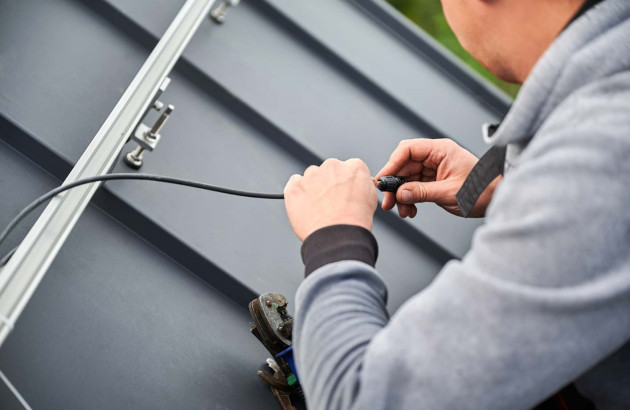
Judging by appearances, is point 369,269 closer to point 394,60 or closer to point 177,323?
point 177,323

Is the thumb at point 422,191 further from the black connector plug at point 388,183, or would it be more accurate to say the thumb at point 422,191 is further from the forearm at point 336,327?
the forearm at point 336,327

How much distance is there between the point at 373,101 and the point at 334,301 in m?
1.34

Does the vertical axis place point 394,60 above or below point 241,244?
above

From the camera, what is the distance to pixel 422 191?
106 cm

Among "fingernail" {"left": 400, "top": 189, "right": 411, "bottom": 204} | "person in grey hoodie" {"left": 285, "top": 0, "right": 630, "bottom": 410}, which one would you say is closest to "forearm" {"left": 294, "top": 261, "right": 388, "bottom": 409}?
"person in grey hoodie" {"left": 285, "top": 0, "right": 630, "bottom": 410}

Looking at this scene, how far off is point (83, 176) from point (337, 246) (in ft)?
1.93

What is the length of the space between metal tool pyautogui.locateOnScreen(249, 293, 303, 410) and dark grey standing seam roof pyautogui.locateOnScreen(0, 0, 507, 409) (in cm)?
4

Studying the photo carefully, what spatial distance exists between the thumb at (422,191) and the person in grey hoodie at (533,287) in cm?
33

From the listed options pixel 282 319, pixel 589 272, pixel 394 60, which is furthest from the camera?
pixel 394 60

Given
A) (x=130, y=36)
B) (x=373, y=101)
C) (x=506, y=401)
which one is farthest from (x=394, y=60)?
(x=506, y=401)

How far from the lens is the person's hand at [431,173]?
1062 mm

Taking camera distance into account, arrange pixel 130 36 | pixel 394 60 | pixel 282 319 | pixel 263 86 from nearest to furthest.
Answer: pixel 282 319 → pixel 130 36 → pixel 263 86 → pixel 394 60

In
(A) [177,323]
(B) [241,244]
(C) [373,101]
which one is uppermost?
(C) [373,101]

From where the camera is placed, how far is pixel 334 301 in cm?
70
